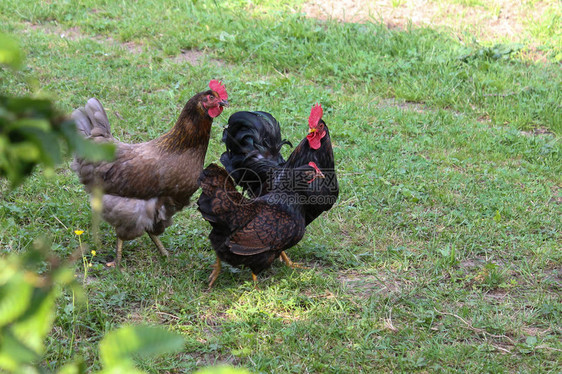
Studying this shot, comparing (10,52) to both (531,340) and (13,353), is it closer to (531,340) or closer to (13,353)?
(13,353)

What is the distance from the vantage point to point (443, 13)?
9250 millimetres

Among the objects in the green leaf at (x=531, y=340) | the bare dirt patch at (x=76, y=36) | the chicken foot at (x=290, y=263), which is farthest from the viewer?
the bare dirt patch at (x=76, y=36)

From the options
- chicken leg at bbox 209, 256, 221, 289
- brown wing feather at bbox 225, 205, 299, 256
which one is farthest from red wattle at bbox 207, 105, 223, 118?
chicken leg at bbox 209, 256, 221, 289

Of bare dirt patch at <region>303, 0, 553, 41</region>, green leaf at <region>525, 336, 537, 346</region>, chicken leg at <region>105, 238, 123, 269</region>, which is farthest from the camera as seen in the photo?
bare dirt patch at <region>303, 0, 553, 41</region>

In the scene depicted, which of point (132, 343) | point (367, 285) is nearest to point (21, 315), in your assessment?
point (132, 343)

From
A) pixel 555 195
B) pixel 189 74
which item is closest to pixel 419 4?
pixel 189 74

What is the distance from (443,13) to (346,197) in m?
5.31

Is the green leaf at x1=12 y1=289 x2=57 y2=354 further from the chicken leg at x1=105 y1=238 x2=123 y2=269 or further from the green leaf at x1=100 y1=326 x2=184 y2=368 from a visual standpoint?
the chicken leg at x1=105 y1=238 x2=123 y2=269

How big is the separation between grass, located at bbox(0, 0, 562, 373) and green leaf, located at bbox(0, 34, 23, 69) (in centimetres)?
21

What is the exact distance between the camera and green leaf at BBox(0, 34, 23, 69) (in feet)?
2.89

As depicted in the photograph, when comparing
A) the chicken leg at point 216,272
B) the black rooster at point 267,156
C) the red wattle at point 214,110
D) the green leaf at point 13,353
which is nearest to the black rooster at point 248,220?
the chicken leg at point 216,272

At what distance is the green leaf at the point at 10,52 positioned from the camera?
0.88 meters

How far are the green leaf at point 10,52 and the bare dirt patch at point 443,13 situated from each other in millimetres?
8702

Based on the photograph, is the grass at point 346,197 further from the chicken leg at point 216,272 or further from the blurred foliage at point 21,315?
the blurred foliage at point 21,315
